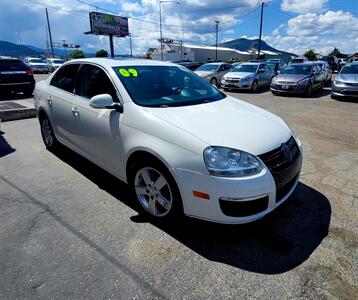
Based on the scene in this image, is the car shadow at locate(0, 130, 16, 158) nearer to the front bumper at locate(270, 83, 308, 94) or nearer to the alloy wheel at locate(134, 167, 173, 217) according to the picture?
the alloy wheel at locate(134, 167, 173, 217)

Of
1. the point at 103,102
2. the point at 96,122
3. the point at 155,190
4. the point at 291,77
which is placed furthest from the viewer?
the point at 291,77

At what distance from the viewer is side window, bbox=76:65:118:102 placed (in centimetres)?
→ 340

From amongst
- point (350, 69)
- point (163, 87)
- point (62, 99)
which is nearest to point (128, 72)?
point (163, 87)

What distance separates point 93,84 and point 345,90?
36.3ft

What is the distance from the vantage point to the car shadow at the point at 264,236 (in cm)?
251

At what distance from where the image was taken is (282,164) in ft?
8.82

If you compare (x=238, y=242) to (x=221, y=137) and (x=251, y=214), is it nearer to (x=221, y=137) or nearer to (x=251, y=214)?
(x=251, y=214)

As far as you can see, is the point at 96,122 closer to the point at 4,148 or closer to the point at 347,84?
the point at 4,148

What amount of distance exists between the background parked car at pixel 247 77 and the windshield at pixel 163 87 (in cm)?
1145

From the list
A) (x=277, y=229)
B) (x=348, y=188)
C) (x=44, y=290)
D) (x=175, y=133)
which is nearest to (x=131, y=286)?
(x=44, y=290)

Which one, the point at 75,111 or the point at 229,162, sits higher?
the point at 75,111

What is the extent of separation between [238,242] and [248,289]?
58 centimetres

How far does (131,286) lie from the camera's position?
7.28 ft

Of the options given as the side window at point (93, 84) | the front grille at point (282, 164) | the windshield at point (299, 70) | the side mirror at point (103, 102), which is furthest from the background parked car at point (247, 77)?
the side mirror at point (103, 102)
